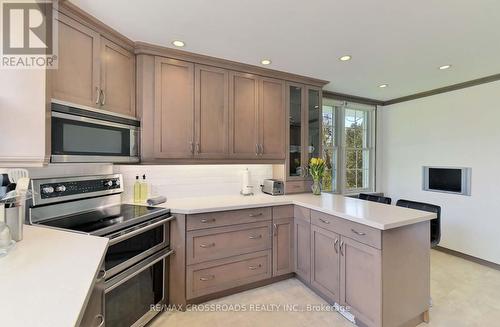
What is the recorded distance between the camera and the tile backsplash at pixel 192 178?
246cm

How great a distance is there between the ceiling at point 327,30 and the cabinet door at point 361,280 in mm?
1728

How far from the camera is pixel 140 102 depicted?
2.24 meters

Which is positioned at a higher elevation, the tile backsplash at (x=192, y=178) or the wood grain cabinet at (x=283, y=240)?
the tile backsplash at (x=192, y=178)

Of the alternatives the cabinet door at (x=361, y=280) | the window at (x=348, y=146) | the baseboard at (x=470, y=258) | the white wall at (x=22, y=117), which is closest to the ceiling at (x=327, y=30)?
the white wall at (x=22, y=117)

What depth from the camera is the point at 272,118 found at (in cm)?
287

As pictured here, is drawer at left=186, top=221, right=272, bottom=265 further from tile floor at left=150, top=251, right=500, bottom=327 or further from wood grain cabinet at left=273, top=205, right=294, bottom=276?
tile floor at left=150, top=251, right=500, bottom=327

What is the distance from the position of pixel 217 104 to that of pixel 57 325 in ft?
7.31

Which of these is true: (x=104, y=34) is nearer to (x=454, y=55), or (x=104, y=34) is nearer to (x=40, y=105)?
(x=40, y=105)

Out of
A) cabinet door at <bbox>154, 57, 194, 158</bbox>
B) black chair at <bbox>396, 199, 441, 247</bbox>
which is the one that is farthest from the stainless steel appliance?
black chair at <bbox>396, 199, 441, 247</bbox>

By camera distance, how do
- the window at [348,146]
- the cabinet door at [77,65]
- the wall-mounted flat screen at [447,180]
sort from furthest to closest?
the window at [348,146], the wall-mounted flat screen at [447,180], the cabinet door at [77,65]

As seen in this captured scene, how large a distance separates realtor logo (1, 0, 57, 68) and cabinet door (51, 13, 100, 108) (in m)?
0.11

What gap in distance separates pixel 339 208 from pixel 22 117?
2358mm

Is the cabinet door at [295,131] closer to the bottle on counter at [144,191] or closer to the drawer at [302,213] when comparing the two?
the drawer at [302,213]

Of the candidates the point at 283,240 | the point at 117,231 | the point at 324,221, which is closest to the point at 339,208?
the point at 324,221
